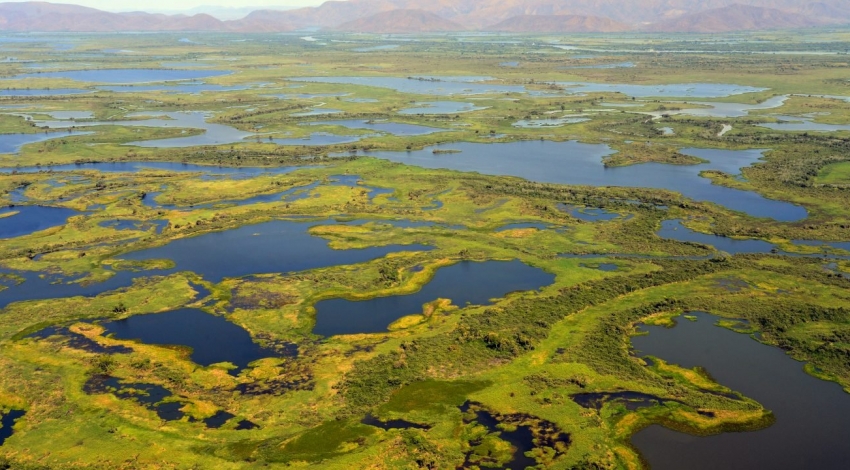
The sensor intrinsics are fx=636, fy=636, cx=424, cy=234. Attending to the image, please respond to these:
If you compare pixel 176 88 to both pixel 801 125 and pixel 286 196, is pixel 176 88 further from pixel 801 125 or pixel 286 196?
pixel 801 125

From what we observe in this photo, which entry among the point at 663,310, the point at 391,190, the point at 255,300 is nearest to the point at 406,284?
the point at 255,300

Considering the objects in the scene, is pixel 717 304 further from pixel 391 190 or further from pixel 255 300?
pixel 391 190

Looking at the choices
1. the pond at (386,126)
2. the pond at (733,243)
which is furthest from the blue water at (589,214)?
the pond at (386,126)

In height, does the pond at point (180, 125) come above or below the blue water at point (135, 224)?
above

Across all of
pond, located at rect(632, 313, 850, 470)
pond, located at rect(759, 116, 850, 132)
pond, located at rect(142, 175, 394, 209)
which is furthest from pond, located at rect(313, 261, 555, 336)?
pond, located at rect(759, 116, 850, 132)

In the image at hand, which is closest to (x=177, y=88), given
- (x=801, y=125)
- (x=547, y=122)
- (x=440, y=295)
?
(x=547, y=122)

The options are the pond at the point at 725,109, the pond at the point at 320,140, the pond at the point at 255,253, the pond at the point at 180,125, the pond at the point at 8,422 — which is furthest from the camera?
the pond at the point at 725,109

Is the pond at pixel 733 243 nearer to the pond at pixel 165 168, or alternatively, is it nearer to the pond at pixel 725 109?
the pond at pixel 165 168
